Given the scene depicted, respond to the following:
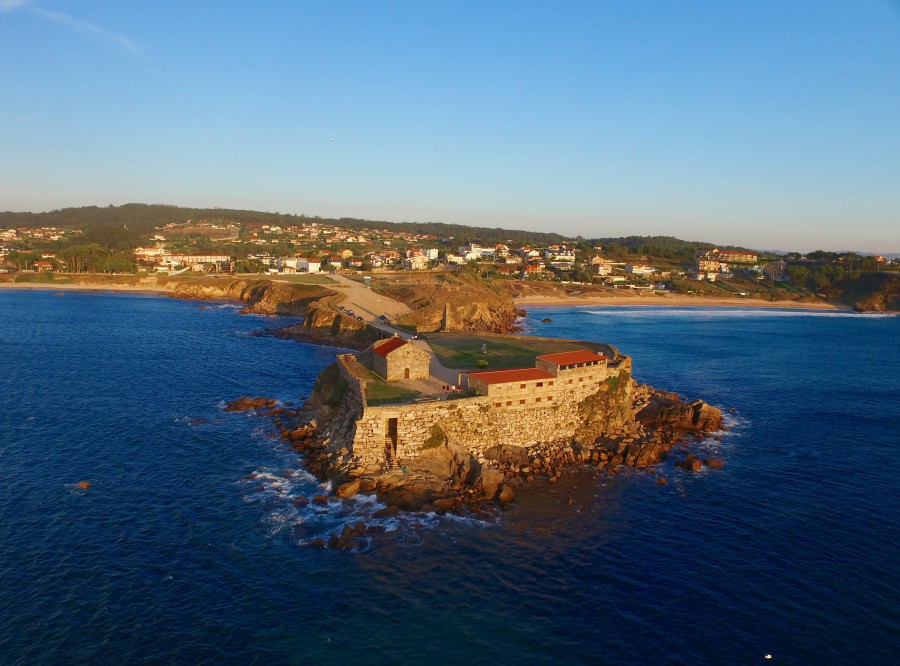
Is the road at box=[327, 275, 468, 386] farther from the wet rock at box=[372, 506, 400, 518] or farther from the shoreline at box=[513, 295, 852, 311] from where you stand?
the shoreline at box=[513, 295, 852, 311]

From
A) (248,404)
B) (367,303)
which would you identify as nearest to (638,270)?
(367,303)

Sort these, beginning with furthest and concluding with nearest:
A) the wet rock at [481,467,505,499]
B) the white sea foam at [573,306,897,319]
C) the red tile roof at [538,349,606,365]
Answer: the white sea foam at [573,306,897,319]
the red tile roof at [538,349,606,365]
the wet rock at [481,467,505,499]

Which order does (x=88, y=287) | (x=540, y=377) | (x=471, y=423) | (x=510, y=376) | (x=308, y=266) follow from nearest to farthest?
(x=471, y=423) < (x=510, y=376) < (x=540, y=377) < (x=88, y=287) < (x=308, y=266)

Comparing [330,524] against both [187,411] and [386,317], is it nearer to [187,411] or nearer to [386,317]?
[187,411]

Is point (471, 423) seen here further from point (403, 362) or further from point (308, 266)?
point (308, 266)

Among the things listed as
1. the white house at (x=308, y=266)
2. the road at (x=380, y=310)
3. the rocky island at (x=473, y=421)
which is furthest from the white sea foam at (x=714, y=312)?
the rocky island at (x=473, y=421)

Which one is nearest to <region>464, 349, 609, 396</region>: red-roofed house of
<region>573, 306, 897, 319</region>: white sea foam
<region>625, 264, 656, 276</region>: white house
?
<region>573, 306, 897, 319</region>: white sea foam
